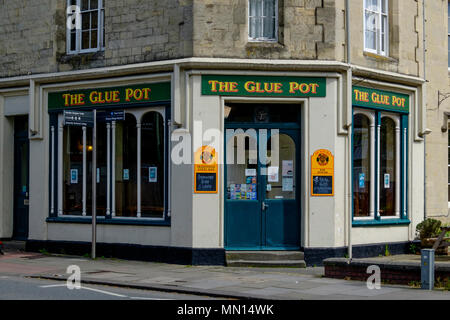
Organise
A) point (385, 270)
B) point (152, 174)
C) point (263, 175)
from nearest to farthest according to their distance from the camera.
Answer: point (385, 270) → point (263, 175) → point (152, 174)

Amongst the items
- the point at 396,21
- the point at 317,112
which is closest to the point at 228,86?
the point at 317,112

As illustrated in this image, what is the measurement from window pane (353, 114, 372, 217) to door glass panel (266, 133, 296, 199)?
1640mm

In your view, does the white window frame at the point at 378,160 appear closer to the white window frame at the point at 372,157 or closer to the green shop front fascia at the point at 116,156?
the white window frame at the point at 372,157

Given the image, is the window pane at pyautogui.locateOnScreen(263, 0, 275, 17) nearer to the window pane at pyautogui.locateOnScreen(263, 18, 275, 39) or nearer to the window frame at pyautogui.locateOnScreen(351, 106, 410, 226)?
the window pane at pyautogui.locateOnScreen(263, 18, 275, 39)

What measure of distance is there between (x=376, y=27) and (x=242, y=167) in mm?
4747

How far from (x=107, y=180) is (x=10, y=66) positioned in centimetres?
403

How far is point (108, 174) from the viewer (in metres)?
16.3

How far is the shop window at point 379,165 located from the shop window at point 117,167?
443cm

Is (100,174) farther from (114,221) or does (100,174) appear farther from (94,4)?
(94,4)

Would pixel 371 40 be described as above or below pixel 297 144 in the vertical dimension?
above

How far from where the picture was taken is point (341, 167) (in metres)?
15.4

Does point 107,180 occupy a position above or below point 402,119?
below

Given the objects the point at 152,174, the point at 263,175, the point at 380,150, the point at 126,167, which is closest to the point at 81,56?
the point at 126,167
